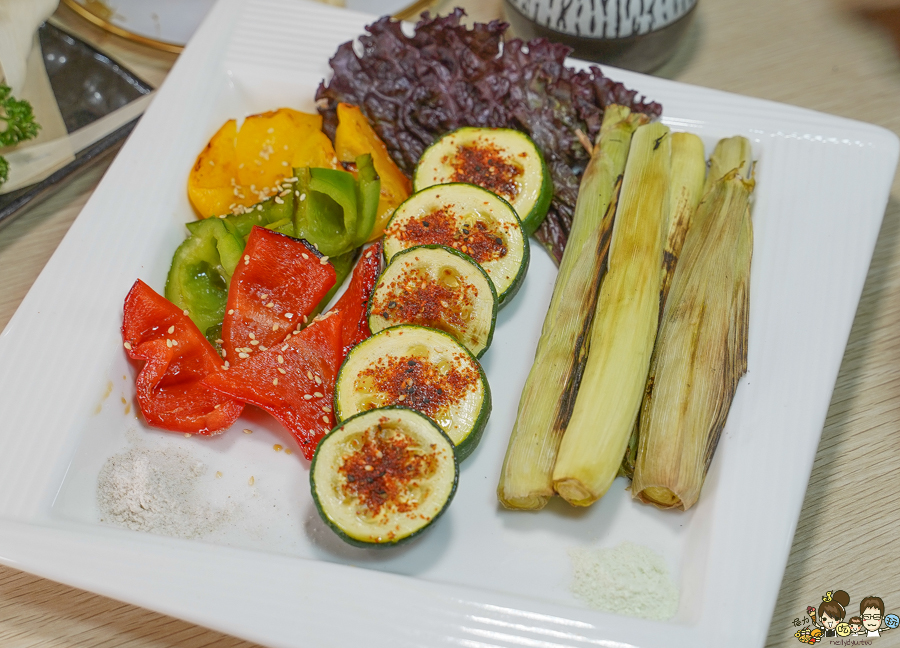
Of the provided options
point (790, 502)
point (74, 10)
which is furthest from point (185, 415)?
point (74, 10)

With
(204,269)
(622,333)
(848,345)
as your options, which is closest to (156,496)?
(204,269)

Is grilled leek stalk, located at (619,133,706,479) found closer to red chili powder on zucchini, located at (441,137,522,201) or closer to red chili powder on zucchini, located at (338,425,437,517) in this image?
red chili powder on zucchini, located at (441,137,522,201)

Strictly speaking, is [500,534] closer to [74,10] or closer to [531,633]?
[531,633]

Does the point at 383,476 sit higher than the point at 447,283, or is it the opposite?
the point at 447,283

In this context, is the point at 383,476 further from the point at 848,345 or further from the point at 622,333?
the point at 848,345

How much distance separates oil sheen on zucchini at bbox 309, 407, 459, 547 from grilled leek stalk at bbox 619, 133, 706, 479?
0.98 metres

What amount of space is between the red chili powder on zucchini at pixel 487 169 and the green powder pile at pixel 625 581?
1.36 meters

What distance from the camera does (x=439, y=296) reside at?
251cm

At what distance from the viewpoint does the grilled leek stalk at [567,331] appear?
2.24m

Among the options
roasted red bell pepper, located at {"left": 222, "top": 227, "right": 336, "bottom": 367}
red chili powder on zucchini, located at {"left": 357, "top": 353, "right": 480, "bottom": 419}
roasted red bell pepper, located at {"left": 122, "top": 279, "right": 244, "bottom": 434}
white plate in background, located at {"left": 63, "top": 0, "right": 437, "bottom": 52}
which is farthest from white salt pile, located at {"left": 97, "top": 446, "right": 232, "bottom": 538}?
white plate in background, located at {"left": 63, "top": 0, "right": 437, "bottom": 52}

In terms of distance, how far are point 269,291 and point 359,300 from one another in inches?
13.0

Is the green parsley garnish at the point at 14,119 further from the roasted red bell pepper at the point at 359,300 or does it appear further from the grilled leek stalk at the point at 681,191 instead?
the grilled leek stalk at the point at 681,191

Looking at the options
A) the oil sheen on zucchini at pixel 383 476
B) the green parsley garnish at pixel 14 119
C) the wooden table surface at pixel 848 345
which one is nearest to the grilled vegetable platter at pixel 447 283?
the oil sheen on zucchini at pixel 383 476

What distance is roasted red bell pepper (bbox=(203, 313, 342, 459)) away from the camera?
A: 8.02ft
